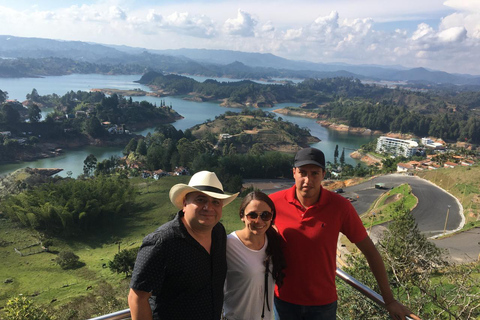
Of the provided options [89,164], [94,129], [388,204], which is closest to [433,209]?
[388,204]

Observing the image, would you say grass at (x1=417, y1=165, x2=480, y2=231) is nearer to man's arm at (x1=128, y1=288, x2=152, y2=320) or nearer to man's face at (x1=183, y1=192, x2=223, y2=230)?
man's face at (x1=183, y1=192, x2=223, y2=230)

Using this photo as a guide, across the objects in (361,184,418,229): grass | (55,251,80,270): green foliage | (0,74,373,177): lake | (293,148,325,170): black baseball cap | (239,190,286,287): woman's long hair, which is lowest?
(0,74,373,177): lake

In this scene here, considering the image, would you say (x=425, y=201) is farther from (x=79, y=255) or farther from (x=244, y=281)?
(x=244, y=281)

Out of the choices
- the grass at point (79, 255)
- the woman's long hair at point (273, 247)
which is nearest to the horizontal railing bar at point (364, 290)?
the woman's long hair at point (273, 247)

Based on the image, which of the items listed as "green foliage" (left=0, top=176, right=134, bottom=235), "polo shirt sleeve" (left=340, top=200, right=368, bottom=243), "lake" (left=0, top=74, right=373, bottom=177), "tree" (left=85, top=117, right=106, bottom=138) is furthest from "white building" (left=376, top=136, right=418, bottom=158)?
"polo shirt sleeve" (left=340, top=200, right=368, bottom=243)

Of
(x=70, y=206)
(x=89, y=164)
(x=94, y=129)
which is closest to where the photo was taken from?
(x=70, y=206)

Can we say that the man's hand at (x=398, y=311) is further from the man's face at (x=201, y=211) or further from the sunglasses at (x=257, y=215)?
the man's face at (x=201, y=211)

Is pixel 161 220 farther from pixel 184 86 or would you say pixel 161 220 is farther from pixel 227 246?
pixel 184 86
